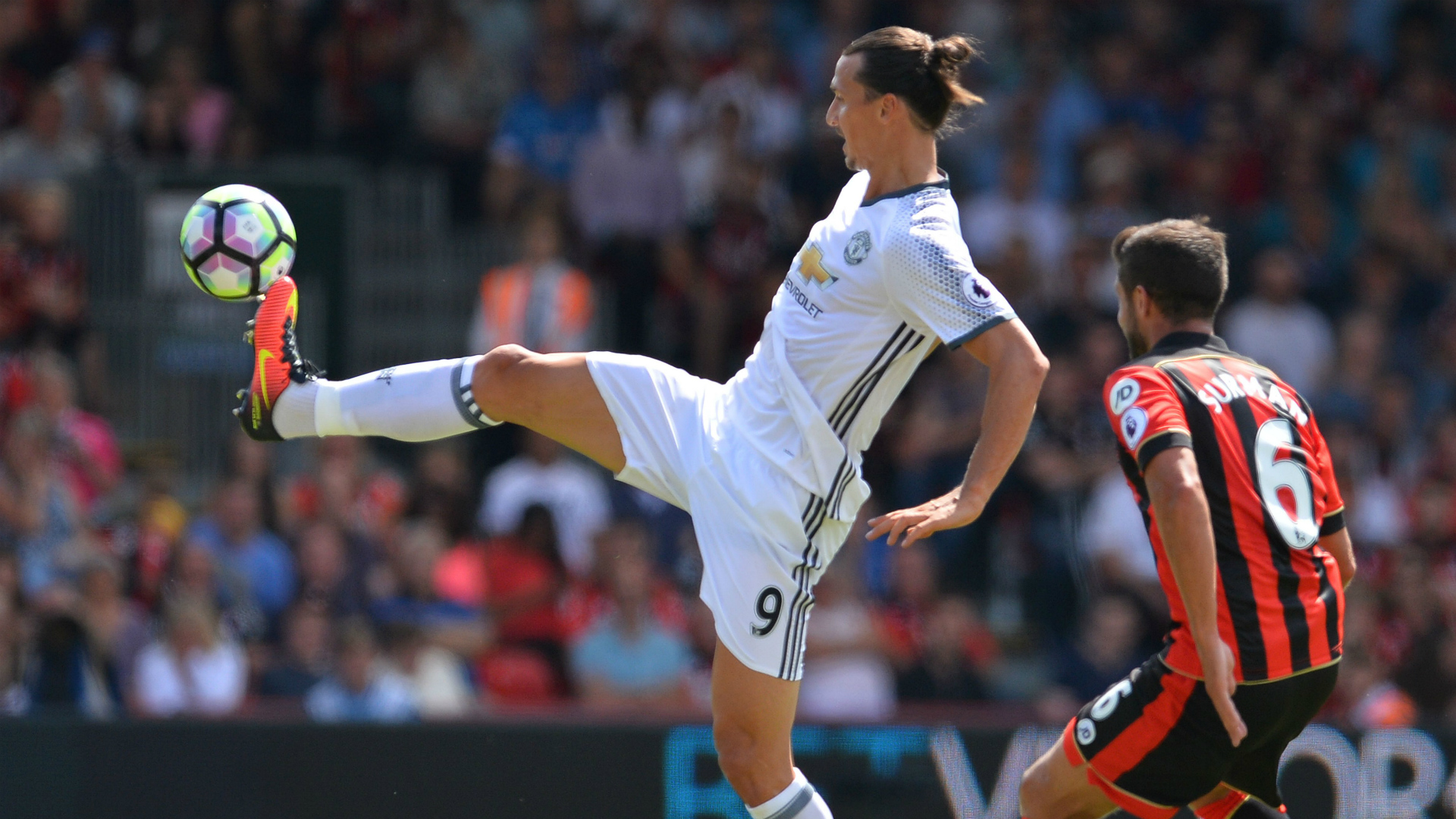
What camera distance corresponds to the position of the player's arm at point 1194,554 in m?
4.29

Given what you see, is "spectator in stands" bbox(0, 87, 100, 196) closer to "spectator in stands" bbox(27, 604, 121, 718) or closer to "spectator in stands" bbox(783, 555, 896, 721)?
"spectator in stands" bbox(27, 604, 121, 718)

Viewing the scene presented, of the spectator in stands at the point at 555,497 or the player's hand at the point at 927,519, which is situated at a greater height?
the player's hand at the point at 927,519

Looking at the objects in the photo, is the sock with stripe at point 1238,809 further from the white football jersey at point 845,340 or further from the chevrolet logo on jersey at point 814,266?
the chevrolet logo on jersey at point 814,266

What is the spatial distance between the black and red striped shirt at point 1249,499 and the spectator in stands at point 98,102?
8.35 meters

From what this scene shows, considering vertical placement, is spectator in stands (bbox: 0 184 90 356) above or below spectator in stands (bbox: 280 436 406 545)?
above

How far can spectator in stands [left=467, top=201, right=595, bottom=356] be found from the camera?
10.2 m

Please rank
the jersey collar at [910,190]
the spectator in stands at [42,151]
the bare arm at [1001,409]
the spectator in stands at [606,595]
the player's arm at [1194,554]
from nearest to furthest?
the player's arm at [1194,554], the bare arm at [1001,409], the jersey collar at [910,190], the spectator in stands at [606,595], the spectator in stands at [42,151]

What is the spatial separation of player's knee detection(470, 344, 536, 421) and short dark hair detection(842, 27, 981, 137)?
1.26m

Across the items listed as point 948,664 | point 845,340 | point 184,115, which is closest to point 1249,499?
point 845,340

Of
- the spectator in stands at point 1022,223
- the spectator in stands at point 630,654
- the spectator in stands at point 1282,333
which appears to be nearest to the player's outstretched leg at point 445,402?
the spectator in stands at point 630,654

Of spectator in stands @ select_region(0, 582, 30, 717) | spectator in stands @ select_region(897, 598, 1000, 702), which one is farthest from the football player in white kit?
spectator in stands @ select_region(897, 598, 1000, 702)

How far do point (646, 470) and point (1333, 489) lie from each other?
6.19 ft

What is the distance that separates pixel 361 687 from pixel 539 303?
9.13 feet

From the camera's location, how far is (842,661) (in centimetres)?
903
